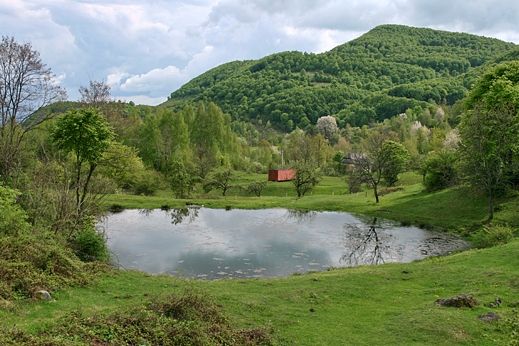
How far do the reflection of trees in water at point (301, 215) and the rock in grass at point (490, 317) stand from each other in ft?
119

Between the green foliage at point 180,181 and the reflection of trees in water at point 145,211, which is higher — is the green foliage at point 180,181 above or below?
Result: above

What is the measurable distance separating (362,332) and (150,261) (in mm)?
20927

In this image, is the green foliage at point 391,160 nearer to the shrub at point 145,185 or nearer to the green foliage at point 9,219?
the shrub at point 145,185

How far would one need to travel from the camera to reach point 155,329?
48.6 ft

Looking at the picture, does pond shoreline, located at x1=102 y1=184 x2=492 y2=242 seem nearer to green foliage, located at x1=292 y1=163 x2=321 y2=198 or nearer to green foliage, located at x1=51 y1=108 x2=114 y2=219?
green foliage, located at x1=292 y1=163 x2=321 y2=198

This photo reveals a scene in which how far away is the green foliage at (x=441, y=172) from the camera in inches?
2394

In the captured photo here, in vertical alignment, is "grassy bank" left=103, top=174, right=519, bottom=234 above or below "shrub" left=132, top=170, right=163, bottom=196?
below

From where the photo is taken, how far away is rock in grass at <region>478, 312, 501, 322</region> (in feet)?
61.4

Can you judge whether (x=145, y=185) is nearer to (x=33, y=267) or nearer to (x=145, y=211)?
(x=145, y=211)

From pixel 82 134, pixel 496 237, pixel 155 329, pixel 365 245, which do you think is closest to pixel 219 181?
pixel 365 245

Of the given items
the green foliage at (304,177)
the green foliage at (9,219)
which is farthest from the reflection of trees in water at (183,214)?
the green foliage at (9,219)

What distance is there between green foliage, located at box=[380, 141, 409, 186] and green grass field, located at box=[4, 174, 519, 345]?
3457cm

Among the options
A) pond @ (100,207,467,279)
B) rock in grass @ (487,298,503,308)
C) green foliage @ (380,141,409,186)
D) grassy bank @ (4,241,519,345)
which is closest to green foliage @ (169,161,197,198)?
pond @ (100,207,467,279)

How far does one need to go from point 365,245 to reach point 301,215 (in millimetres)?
17929
